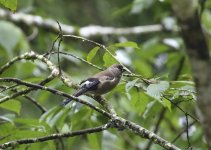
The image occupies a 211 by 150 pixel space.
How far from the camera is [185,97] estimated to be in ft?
9.66

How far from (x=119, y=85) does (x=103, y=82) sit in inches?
16.7

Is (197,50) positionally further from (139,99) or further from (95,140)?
(95,140)

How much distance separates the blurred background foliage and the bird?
0.22 ft

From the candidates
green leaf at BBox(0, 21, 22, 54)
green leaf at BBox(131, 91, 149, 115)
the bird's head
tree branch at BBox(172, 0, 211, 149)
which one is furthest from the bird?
tree branch at BBox(172, 0, 211, 149)

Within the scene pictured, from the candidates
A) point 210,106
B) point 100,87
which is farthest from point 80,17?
point 210,106

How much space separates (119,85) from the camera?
329 centimetres

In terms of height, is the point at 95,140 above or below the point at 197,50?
above

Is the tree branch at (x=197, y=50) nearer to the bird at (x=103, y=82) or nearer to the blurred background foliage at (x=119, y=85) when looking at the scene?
the blurred background foliage at (x=119, y=85)

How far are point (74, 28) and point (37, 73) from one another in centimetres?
Result: 143

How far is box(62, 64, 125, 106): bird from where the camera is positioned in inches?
136

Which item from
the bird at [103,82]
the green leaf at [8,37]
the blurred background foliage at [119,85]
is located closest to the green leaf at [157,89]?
the blurred background foliage at [119,85]

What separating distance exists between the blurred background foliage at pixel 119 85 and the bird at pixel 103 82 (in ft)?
0.22

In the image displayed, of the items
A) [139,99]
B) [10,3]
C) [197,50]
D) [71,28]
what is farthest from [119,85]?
[71,28]

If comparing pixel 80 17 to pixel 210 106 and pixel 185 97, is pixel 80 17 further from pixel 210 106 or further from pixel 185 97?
pixel 210 106
